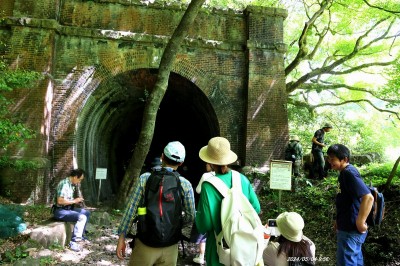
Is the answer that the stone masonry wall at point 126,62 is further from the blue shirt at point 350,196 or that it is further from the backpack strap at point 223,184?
the backpack strap at point 223,184

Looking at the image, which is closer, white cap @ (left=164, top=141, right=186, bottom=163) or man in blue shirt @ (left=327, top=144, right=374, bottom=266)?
white cap @ (left=164, top=141, right=186, bottom=163)

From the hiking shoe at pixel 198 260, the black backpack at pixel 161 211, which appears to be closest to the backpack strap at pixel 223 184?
the black backpack at pixel 161 211

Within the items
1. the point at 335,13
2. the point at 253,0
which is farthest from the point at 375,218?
the point at 253,0

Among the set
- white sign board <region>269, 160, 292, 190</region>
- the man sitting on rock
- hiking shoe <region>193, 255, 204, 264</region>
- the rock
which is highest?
white sign board <region>269, 160, 292, 190</region>

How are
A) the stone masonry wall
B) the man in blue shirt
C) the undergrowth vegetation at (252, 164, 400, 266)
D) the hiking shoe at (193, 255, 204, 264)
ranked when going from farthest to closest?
1. the stone masonry wall
2. the undergrowth vegetation at (252, 164, 400, 266)
3. the hiking shoe at (193, 255, 204, 264)
4. the man in blue shirt

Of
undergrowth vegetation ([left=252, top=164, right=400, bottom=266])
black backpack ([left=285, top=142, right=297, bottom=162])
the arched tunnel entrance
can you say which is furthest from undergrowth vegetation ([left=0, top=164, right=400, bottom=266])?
the arched tunnel entrance

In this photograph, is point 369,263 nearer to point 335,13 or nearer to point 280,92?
point 280,92

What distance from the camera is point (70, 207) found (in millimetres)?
5543

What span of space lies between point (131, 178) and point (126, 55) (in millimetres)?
3703

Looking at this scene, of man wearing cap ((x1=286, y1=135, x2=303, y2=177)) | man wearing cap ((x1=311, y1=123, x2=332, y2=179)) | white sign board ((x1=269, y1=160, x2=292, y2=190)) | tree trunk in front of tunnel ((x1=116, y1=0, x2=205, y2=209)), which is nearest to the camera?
white sign board ((x1=269, y1=160, x2=292, y2=190))

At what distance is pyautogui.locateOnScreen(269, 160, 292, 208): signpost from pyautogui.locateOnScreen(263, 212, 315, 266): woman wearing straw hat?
331 centimetres

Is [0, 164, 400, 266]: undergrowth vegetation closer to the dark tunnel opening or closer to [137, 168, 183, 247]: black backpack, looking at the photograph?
[137, 168, 183, 247]: black backpack

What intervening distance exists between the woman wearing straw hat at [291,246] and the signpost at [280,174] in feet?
10.9

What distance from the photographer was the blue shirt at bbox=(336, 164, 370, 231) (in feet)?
10.9
